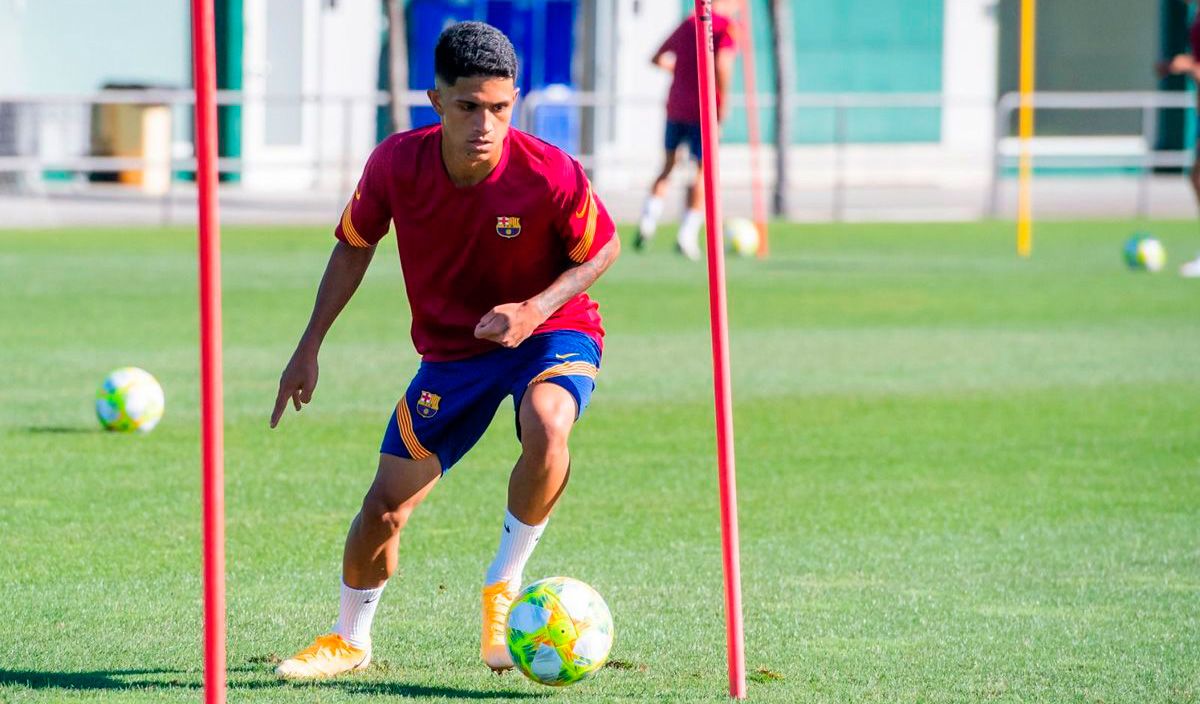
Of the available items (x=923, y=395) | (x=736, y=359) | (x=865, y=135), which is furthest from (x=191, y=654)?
(x=865, y=135)

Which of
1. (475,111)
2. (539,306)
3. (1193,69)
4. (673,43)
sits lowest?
(539,306)

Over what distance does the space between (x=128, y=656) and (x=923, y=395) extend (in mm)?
6369

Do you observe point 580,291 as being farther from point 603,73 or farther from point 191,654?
point 603,73

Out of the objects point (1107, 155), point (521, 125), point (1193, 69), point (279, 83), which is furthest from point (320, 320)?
point (1107, 155)

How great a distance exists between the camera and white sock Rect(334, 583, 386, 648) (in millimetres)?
5059

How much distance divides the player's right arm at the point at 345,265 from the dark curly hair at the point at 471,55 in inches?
14.6

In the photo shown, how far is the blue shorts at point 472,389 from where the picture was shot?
16.5 ft

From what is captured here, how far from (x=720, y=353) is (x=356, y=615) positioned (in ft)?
4.16

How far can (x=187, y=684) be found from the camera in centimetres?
486

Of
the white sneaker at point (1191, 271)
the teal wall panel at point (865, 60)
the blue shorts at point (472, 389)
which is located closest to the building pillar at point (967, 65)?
the teal wall panel at point (865, 60)

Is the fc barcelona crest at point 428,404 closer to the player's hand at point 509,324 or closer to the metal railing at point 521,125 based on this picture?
the player's hand at point 509,324

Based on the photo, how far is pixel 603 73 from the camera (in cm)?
3031

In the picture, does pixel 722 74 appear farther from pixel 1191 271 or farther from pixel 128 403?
pixel 128 403

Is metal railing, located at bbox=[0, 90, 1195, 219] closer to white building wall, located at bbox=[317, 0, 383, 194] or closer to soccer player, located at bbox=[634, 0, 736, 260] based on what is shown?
white building wall, located at bbox=[317, 0, 383, 194]
